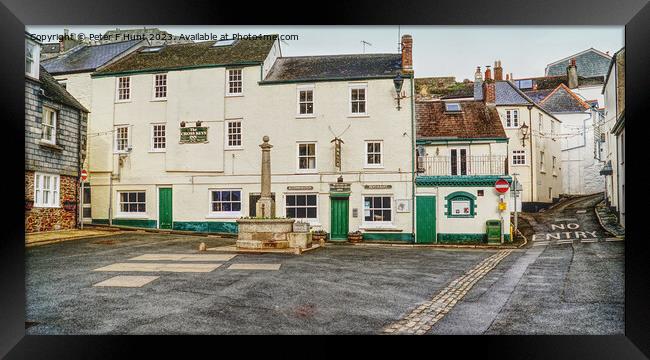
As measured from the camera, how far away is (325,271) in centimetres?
729

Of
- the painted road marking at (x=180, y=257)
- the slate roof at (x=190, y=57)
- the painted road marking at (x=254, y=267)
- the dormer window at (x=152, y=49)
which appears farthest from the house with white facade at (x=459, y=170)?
the dormer window at (x=152, y=49)

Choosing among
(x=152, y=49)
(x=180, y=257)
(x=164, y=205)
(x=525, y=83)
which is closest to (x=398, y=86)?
(x=525, y=83)

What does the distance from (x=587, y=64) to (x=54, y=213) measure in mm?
8271

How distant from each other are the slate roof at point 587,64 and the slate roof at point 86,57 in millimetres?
6328

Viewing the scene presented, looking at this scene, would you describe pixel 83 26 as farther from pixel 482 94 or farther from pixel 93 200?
pixel 482 94

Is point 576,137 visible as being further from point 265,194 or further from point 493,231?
point 265,194

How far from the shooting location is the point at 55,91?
24.6ft

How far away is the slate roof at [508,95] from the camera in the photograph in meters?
7.36

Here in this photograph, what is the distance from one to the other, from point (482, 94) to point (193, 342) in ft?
19.1

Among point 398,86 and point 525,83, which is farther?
point 398,86

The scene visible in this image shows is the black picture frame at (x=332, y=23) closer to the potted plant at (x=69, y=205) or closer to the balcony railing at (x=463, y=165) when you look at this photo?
the potted plant at (x=69, y=205)

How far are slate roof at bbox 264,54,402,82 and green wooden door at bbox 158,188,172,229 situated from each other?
2.58 metres

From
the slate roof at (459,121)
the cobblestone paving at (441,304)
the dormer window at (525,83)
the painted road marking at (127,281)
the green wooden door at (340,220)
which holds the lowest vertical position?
the cobblestone paving at (441,304)
